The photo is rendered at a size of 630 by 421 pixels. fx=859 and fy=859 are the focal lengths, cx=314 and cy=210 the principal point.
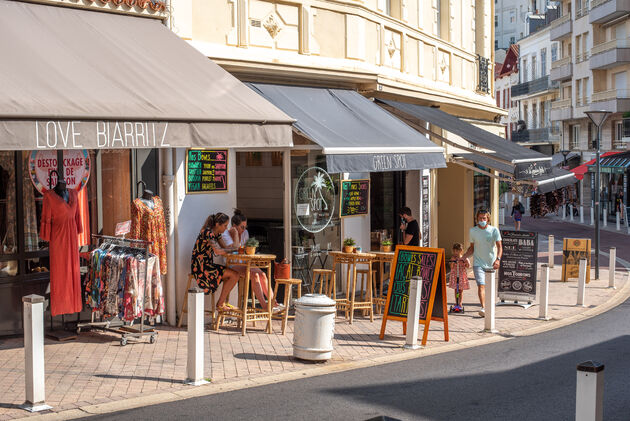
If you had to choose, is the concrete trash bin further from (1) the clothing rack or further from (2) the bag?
(2) the bag

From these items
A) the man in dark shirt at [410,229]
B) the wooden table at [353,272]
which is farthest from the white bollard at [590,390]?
the man in dark shirt at [410,229]

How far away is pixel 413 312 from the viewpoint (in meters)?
10.8

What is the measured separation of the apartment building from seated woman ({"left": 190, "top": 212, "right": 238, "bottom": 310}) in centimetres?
5178

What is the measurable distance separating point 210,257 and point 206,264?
0.35 feet

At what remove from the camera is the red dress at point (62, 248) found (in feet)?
33.4

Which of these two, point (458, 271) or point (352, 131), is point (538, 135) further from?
point (352, 131)

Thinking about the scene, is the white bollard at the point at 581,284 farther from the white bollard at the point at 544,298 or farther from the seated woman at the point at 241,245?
the seated woman at the point at 241,245

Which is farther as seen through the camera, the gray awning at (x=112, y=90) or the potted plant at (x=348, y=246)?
the potted plant at (x=348, y=246)

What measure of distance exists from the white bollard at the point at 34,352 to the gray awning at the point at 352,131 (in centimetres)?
477

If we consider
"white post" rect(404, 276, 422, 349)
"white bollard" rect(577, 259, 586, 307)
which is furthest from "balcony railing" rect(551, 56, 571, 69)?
"white post" rect(404, 276, 422, 349)

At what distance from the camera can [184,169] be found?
1187 centimetres

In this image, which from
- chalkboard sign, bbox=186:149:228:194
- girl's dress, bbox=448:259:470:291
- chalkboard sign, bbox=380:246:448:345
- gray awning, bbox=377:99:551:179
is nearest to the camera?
chalkboard sign, bbox=380:246:448:345

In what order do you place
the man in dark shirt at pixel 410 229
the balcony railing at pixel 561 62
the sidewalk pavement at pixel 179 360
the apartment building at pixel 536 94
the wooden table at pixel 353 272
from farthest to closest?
the apartment building at pixel 536 94 → the balcony railing at pixel 561 62 → the man in dark shirt at pixel 410 229 → the wooden table at pixel 353 272 → the sidewalk pavement at pixel 179 360

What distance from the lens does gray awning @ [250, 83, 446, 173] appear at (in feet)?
38.0
